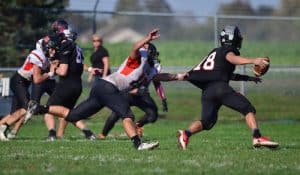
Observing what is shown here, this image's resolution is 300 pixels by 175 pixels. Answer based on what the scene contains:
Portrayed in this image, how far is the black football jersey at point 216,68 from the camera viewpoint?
13.3 metres

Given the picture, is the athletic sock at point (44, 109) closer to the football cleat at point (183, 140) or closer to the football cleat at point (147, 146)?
the football cleat at point (147, 146)

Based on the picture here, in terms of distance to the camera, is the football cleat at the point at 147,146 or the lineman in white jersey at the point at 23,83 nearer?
the football cleat at the point at 147,146

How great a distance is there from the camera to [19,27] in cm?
2367

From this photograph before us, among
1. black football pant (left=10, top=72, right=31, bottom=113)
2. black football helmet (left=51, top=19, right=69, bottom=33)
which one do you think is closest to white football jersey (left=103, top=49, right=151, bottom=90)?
black football helmet (left=51, top=19, right=69, bottom=33)

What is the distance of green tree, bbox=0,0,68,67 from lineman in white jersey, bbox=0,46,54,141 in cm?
654

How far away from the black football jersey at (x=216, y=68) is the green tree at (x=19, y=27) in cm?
1048

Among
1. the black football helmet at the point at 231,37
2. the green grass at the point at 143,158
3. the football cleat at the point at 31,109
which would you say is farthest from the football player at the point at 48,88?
the black football helmet at the point at 231,37

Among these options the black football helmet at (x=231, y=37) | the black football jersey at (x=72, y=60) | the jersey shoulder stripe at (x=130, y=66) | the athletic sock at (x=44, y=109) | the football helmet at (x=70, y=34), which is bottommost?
the athletic sock at (x=44, y=109)

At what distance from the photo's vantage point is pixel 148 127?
21594 mm

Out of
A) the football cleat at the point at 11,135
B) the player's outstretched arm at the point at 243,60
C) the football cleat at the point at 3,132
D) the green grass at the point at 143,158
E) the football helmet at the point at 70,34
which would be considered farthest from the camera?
the football cleat at the point at 11,135

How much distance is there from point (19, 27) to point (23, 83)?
711 cm

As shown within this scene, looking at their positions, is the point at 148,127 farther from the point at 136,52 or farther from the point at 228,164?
the point at 228,164

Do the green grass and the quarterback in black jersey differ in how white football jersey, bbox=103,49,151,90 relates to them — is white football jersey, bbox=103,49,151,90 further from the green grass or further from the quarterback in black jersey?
the green grass

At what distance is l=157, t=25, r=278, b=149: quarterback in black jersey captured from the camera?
1305cm
